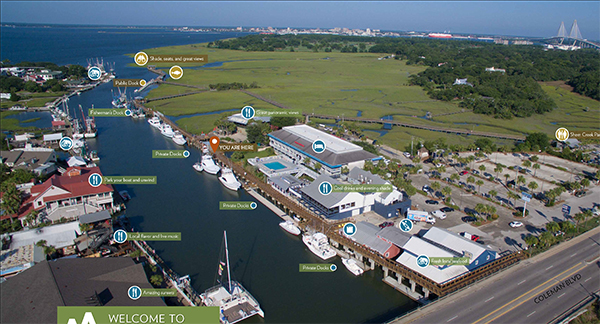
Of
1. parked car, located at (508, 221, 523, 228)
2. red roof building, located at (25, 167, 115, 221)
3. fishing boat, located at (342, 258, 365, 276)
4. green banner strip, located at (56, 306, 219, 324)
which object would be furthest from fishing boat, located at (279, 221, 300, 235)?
parked car, located at (508, 221, 523, 228)

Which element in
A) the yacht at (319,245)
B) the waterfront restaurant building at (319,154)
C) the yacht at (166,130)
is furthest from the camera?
the yacht at (166,130)

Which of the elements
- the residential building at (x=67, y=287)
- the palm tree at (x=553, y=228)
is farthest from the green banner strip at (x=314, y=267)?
the palm tree at (x=553, y=228)

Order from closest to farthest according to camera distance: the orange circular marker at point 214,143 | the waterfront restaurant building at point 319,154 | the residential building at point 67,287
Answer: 1. the residential building at point 67,287
2. the waterfront restaurant building at point 319,154
3. the orange circular marker at point 214,143

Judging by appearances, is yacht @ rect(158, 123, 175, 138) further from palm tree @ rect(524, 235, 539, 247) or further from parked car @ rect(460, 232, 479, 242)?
palm tree @ rect(524, 235, 539, 247)

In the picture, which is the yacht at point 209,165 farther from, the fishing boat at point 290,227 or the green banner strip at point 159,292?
the green banner strip at point 159,292

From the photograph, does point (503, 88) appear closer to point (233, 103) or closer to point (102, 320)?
point (233, 103)

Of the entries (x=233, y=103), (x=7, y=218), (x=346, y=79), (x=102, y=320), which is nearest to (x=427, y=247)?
(x=102, y=320)
